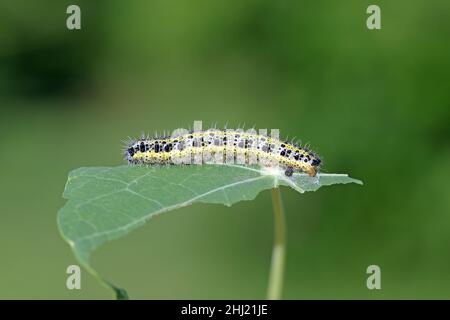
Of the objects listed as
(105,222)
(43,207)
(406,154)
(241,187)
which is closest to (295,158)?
(241,187)

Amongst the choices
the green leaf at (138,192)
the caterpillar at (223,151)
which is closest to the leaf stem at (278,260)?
the green leaf at (138,192)

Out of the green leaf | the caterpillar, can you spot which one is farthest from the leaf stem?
the caterpillar

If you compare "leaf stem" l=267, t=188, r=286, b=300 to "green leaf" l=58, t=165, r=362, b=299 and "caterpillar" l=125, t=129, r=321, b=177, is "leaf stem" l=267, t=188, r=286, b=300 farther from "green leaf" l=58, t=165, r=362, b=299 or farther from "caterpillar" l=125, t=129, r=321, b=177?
"caterpillar" l=125, t=129, r=321, b=177

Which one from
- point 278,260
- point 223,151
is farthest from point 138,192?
A: point 223,151

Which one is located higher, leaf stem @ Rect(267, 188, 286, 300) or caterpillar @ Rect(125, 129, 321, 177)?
caterpillar @ Rect(125, 129, 321, 177)

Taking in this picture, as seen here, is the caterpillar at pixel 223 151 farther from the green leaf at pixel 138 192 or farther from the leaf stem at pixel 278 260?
the leaf stem at pixel 278 260

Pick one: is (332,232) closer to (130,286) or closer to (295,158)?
(130,286)
